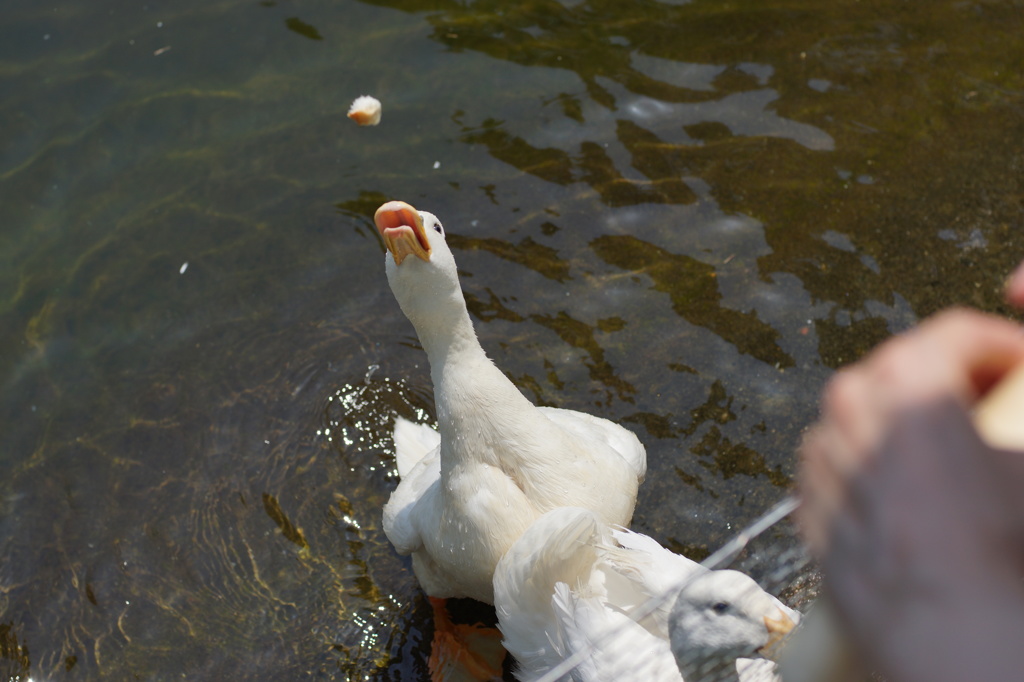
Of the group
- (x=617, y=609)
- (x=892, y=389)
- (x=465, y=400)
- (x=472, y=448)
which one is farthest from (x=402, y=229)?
(x=892, y=389)

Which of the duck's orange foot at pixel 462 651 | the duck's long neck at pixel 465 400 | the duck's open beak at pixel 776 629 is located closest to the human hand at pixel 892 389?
the duck's open beak at pixel 776 629

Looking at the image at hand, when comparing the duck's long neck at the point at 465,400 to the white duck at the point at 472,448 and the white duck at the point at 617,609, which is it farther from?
the white duck at the point at 617,609

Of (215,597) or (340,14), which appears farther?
(340,14)

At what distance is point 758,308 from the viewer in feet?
13.2

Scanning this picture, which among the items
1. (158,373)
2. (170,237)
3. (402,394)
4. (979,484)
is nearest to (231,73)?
(170,237)

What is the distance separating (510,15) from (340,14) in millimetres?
1213

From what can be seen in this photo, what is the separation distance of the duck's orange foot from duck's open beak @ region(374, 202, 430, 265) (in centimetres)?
148

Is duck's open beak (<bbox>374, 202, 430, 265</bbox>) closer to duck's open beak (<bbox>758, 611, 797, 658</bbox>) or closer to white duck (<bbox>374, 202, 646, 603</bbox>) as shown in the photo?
white duck (<bbox>374, 202, 646, 603</bbox>)

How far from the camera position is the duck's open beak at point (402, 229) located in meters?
2.59

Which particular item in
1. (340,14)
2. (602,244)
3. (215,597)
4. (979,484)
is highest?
(979,484)

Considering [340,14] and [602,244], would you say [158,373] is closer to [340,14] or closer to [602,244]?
[602,244]

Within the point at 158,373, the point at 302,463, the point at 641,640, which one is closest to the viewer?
the point at 641,640

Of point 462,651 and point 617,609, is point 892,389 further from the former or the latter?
point 462,651

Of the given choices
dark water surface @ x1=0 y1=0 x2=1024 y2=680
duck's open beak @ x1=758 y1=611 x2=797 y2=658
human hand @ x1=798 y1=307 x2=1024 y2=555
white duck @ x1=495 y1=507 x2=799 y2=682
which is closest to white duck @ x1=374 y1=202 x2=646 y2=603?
white duck @ x1=495 y1=507 x2=799 y2=682
